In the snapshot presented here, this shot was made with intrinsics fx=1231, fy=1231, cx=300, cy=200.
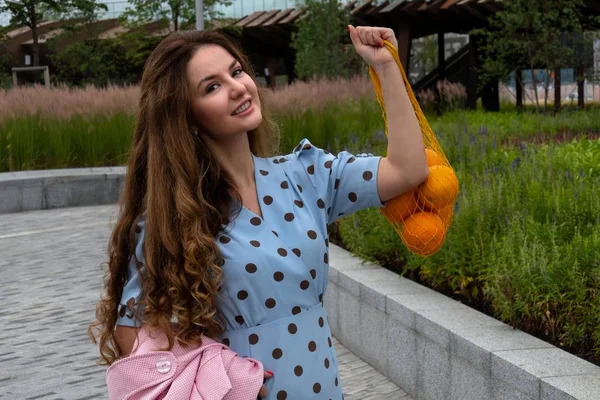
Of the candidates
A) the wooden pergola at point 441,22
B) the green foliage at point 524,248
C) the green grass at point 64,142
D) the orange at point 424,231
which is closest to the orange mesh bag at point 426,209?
the orange at point 424,231

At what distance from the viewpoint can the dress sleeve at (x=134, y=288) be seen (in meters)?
2.57

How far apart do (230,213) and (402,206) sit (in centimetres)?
41

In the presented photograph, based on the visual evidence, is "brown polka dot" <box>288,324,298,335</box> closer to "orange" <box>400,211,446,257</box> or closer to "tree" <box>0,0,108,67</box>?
"orange" <box>400,211,446,257</box>

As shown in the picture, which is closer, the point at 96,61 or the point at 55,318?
the point at 55,318

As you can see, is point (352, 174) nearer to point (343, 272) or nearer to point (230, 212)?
point (230, 212)

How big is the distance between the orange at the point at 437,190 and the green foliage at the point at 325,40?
2804cm

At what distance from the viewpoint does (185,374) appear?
8.05 feet

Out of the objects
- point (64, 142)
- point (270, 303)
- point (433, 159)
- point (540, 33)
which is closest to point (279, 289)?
point (270, 303)

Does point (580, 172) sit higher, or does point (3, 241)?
point (580, 172)

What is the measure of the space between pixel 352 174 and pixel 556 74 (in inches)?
903

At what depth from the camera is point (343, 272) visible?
22.5 ft

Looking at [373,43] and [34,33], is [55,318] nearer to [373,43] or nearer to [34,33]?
[373,43]

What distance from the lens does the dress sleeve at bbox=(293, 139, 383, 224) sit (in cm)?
276

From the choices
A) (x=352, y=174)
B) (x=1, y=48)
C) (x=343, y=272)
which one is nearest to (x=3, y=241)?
(x=343, y=272)
